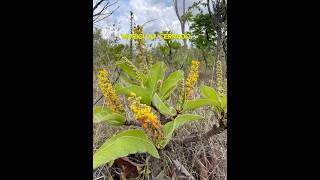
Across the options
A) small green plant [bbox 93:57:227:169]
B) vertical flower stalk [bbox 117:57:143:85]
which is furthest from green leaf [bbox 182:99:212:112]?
vertical flower stalk [bbox 117:57:143:85]

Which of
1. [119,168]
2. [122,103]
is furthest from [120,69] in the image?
[119,168]

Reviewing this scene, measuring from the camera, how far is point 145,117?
2.93 feet

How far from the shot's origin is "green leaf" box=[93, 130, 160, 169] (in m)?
0.83

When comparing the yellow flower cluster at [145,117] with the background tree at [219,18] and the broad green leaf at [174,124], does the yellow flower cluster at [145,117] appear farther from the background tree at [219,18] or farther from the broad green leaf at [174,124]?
the background tree at [219,18]

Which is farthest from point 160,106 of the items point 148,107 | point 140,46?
point 140,46

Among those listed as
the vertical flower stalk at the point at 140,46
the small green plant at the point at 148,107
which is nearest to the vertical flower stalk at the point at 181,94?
the small green plant at the point at 148,107

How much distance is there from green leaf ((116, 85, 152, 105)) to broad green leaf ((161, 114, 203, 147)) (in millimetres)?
70

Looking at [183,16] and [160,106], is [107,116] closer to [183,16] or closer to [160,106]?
[160,106]

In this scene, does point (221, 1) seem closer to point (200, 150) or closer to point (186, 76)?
point (186, 76)

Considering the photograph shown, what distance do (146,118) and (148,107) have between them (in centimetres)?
2

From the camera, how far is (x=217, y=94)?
94 centimetres

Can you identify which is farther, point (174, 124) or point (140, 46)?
point (140, 46)

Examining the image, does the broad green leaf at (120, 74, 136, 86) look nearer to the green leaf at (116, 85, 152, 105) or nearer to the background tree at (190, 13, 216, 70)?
the green leaf at (116, 85, 152, 105)

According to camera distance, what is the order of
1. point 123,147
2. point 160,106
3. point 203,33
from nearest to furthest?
point 123,147 → point 160,106 → point 203,33
